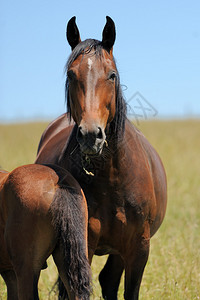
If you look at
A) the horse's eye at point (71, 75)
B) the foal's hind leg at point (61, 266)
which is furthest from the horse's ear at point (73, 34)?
the foal's hind leg at point (61, 266)

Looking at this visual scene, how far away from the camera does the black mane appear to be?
124 inches

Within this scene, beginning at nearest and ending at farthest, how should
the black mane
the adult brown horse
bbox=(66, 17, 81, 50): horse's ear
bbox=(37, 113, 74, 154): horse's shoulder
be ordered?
the adult brown horse → the black mane → bbox=(66, 17, 81, 50): horse's ear → bbox=(37, 113, 74, 154): horse's shoulder

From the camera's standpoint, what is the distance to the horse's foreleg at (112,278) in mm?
4449

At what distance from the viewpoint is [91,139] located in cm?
274

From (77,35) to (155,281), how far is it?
2.63 meters

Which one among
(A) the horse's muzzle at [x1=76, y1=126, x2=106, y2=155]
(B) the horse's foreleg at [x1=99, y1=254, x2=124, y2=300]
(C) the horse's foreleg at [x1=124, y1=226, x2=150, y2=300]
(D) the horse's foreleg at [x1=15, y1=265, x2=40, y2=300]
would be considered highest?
(A) the horse's muzzle at [x1=76, y1=126, x2=106, y2=155]

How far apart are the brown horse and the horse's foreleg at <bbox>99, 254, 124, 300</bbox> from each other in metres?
1.85

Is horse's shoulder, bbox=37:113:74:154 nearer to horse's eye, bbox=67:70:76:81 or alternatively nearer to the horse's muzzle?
horse's eye, bbox=67:70:76:81

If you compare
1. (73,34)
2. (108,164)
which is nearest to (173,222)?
(108,164)

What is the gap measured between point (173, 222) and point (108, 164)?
4.53 metres

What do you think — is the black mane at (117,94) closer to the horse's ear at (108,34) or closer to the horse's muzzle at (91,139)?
the horse's ear at (108,34)

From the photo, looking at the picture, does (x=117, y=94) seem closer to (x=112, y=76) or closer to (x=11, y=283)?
(x=112, y=76)

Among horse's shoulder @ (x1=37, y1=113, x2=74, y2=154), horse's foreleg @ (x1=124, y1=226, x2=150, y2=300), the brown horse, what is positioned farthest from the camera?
horse's shoulder @ (x1=37, y1=113, x2=74, y2=154)

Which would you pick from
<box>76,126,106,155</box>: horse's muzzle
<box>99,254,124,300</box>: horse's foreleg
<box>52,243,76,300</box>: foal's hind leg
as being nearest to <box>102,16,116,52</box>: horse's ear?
<box>76,126,106,155</box>: horse's muzzle
